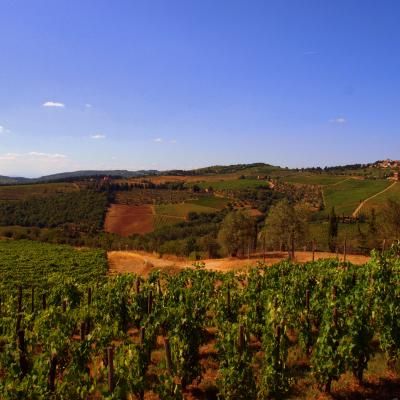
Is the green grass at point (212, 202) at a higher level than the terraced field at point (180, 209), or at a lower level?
higher

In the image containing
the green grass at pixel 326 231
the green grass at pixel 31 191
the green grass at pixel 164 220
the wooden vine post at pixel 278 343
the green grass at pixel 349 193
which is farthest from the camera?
the green grass at pixel 31 191

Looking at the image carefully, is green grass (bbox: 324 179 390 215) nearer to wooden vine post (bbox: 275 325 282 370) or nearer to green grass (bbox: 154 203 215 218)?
green grass (bbox: 154 203 215 218)

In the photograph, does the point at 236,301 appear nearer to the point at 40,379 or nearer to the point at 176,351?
the point at 176,351

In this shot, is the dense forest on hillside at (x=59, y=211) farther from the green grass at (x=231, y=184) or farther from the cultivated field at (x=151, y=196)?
the green grass at (x=231, y=184)

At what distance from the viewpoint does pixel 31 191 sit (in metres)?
154

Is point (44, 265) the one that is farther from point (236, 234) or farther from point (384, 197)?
point (384, 197)

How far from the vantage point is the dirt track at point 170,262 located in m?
37.1

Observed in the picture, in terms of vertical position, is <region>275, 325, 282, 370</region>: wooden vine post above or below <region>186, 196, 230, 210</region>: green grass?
above

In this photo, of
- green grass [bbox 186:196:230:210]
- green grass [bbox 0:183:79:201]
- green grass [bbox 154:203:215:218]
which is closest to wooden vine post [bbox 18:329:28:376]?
green grass [bbox 154:203:215:218]

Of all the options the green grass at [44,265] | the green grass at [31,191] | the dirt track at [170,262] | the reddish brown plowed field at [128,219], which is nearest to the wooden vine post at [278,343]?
the dirt track at [170,262]

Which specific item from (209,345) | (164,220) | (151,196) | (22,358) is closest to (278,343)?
(209,345)

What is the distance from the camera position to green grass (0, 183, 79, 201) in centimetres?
14260

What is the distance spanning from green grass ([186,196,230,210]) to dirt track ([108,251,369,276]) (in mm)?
83874

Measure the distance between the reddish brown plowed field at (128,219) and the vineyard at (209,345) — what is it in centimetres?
9092
